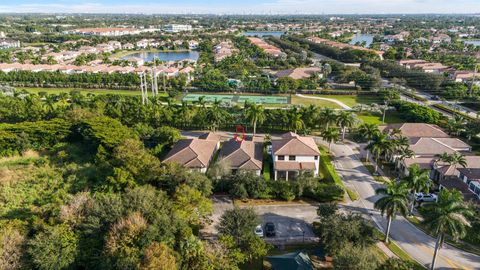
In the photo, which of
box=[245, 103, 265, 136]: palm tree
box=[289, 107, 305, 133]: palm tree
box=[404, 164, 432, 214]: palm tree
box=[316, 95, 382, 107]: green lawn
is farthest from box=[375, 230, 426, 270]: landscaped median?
box=[316, 95, 382, 107]: green lawn

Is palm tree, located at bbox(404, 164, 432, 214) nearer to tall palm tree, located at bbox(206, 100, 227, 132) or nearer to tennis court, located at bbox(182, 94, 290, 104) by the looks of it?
tall palm tree, located at bbox(206, 100, 227, 132)

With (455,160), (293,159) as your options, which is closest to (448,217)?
(455,160)

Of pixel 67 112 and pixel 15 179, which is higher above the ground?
pixel 67 112

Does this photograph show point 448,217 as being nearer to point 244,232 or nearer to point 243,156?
point 244,232

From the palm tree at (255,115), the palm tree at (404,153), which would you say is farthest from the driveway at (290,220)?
the palm tree at (255,115)

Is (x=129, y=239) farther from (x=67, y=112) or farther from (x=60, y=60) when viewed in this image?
(x=60, y=60)

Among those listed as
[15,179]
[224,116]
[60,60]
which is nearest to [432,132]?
[224,116]
